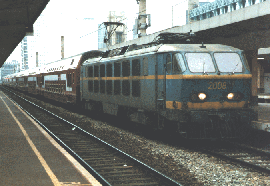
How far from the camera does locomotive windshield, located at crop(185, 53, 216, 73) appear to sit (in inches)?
417

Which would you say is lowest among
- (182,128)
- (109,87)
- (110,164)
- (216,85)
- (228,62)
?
(110,164)

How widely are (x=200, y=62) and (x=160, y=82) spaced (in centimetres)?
127

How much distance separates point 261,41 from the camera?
18.5 metres

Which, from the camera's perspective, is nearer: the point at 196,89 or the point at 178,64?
the point at 196,89

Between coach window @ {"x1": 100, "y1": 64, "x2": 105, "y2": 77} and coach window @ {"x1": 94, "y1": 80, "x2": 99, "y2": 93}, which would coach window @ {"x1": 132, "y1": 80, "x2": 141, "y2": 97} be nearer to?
coach window @ {"x1": 100, "y1": 64, "x2": 105, "y2": 77}

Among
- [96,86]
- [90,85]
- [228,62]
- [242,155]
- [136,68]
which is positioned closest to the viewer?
[242,155]

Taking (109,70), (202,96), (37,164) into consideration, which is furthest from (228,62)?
(37,164)

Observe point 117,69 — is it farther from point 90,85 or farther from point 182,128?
point 182,128

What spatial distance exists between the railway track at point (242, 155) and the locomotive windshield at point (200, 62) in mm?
2178

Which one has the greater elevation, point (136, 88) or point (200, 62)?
point (200, 62)

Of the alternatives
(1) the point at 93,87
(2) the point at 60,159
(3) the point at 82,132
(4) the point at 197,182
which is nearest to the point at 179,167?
(4) the point at 197,182

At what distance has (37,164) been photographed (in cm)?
791

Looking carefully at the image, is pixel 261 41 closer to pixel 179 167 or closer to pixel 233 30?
pixel 233 30

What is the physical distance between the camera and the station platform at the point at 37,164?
6.57 meters
